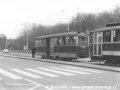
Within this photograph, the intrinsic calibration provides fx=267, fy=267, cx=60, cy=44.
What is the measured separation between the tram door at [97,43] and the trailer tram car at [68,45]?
447 cm

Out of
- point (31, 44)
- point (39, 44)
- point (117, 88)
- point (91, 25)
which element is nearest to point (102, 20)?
point (91, 25)

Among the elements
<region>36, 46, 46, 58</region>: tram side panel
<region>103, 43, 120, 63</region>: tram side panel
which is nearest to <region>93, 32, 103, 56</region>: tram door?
<region>103, 43, 120, 63</region>: tram side panel

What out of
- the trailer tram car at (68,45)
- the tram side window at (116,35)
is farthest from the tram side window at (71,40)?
the tram side window at (116,35)

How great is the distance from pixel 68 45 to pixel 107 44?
8.30m

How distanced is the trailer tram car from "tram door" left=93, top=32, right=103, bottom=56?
14.7 feet

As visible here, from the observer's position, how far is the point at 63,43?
33.7 metres

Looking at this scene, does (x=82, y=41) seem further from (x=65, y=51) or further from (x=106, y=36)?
(x=106, y=36)

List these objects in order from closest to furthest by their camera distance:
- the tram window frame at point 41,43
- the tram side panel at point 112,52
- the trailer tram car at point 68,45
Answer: the tram side panel at point 112,52 < the trailer tram car at point 68,45 < the tram window frame at point 41,43

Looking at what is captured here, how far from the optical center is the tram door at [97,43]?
26.3 meters

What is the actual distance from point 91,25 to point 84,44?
56289 millimetres

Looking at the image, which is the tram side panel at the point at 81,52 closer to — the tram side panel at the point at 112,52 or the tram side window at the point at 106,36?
the tram side window at the point at 106,36

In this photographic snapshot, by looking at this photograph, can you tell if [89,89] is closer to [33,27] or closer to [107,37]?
[107,37]

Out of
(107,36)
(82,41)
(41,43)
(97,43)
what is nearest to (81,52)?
(82,41)

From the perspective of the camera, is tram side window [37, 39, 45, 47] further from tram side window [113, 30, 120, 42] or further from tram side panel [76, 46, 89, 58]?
tram side window [113, 30, 120, 42]
